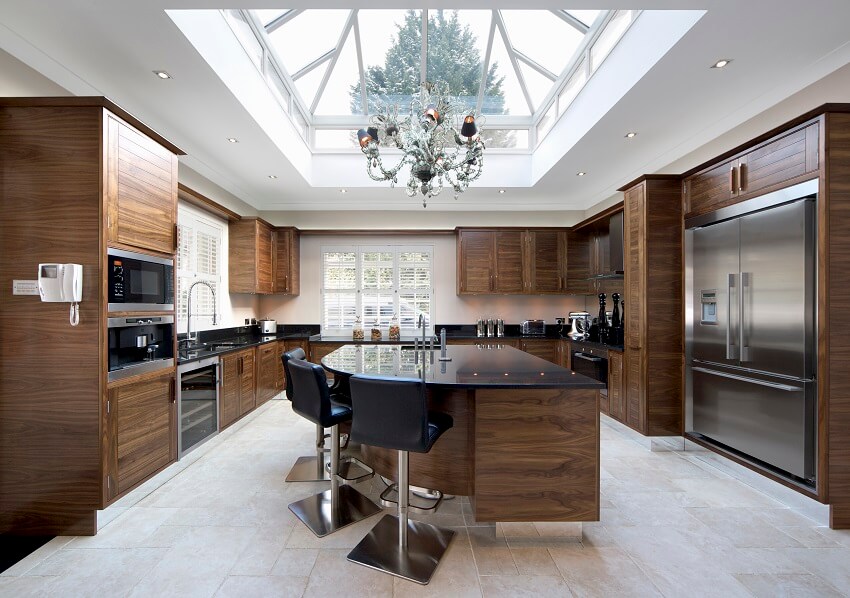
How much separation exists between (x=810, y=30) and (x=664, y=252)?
176 cm

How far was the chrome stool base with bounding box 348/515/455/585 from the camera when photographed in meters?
1.92

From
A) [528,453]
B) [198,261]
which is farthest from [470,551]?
[198,261]

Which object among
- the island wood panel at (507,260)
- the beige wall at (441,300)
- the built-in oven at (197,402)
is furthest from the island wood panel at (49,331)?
the island wood panel at (507,260)

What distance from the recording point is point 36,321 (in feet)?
7.24

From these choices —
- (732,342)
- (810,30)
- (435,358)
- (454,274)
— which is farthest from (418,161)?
(454,274)

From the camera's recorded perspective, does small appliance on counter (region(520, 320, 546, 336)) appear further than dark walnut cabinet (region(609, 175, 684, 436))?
Yes

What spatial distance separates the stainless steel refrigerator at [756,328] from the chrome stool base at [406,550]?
2.35m

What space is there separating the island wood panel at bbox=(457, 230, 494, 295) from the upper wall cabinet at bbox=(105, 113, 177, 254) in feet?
12.7

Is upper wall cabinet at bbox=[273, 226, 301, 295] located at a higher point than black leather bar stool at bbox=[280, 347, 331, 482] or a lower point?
higher

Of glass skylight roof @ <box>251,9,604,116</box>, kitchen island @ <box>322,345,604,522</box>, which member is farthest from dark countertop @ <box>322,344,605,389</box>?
glass skylight roof @ <box>251,9,604,116</box>

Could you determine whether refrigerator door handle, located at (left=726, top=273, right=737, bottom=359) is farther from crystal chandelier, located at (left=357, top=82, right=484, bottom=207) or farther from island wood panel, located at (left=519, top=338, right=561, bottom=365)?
island wood panel, located at (left=519, top=338, right=561, bottom=365)

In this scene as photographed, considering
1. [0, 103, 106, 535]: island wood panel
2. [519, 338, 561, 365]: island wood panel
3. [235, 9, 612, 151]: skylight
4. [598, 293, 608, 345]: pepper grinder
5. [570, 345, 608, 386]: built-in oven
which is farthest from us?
[519, 338, 561, 365]: island wood panel

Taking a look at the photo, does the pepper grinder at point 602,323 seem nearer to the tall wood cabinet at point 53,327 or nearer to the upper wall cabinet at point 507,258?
the upper wall cabinet at point 507,258

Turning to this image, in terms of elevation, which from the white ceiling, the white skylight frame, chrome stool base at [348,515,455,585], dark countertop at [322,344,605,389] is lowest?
chrome stool base at [348,515,455,585]
